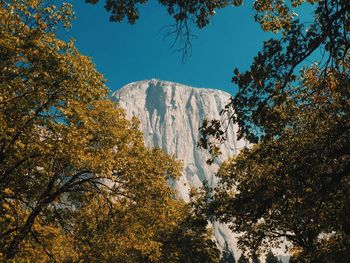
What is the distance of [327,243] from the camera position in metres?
21.0

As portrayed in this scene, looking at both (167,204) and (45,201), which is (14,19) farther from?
(167,204)

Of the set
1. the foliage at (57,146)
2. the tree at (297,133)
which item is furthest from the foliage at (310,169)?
the foliage at (57,146)

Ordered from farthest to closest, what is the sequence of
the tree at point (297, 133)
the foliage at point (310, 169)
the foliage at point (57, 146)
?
the foliage at point (57, 146) → the foliage at point (310, 169) → the tree at point (297, 133)

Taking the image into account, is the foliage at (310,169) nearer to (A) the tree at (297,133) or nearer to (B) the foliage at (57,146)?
(A) the tree at (297,133)

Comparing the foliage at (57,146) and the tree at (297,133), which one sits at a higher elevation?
the foliage at (57,146)

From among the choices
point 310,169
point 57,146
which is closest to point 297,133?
point 310,169

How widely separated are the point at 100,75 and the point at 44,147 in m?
6.07

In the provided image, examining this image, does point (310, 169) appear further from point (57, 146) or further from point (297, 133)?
point (57, 146)

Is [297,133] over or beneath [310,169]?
over

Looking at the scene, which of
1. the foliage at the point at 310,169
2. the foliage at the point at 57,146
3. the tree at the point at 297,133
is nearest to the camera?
the tree at the point at 297,133

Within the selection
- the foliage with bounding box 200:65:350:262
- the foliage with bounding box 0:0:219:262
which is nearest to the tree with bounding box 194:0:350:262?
the foliage with bounding box 200:65:350:262

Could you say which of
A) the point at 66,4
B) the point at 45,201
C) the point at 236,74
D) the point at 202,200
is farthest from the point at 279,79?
the point at 202,200

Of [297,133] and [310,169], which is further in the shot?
[297,133]

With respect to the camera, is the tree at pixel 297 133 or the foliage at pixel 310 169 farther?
the foliage at pixel 310 169
